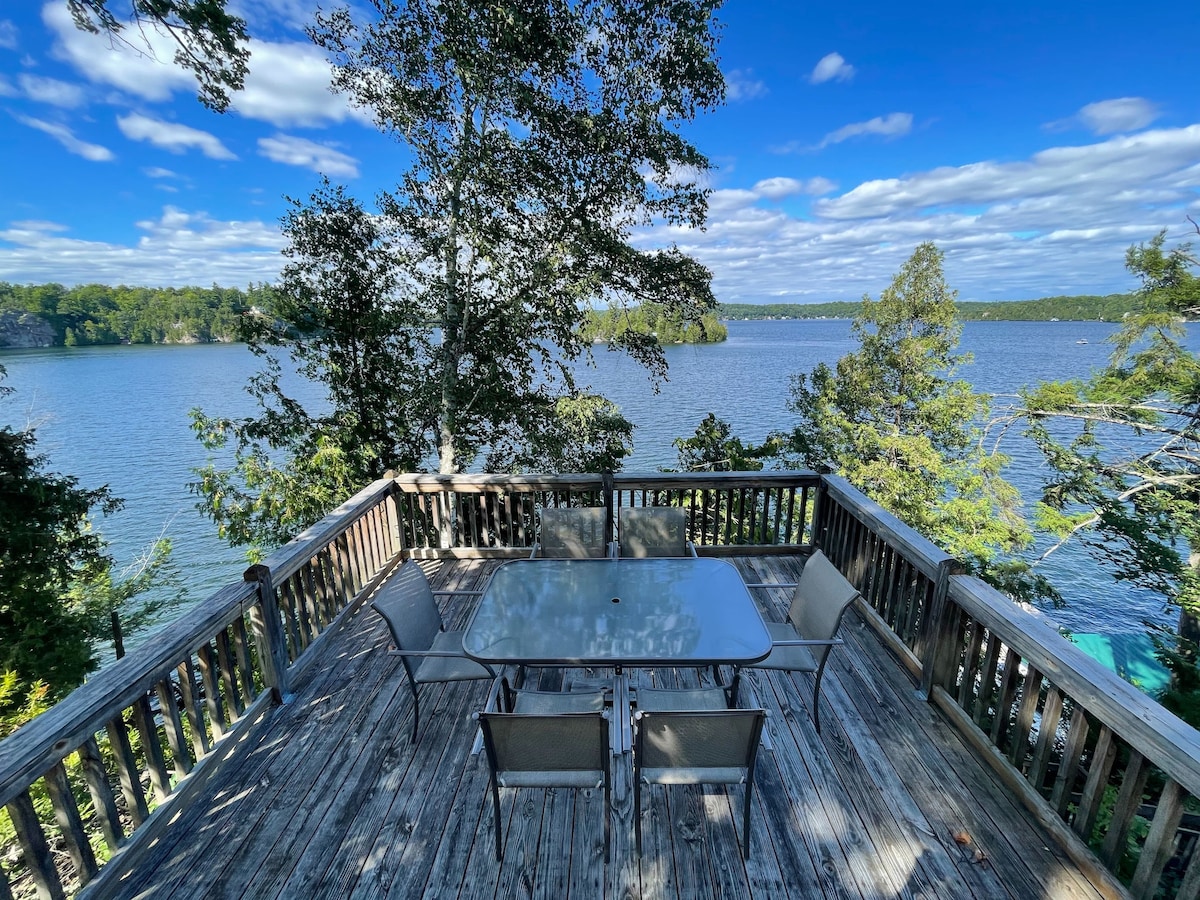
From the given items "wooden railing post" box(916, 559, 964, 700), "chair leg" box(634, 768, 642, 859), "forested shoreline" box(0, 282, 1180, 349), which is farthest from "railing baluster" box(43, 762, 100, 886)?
"forested shoreline" box(0, 282, 1180, 349)

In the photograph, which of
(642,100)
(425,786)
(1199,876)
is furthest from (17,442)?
(1199,876)

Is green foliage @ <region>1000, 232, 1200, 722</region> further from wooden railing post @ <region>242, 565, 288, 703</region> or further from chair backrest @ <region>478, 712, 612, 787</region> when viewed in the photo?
wooden railing post @ <region>242, 565, 288, 703</region>

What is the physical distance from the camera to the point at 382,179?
291 inches

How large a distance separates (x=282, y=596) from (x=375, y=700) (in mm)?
786

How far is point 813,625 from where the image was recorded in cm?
259

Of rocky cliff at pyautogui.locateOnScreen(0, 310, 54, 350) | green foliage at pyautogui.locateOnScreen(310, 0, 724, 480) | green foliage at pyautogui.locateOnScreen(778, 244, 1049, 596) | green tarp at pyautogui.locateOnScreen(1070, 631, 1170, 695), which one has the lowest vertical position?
green tarp at pyautogui.locateOnScreen(1070, 631, 1170, 695)

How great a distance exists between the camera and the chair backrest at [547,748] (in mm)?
1619

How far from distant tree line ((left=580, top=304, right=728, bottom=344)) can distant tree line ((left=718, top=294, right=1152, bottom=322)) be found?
58 cm

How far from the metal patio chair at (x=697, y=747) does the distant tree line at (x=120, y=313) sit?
80.5 feet

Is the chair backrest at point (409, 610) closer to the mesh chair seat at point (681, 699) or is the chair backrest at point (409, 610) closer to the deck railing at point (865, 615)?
the deck railing at point (865, 615)

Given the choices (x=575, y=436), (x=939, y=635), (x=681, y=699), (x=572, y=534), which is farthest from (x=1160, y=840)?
(x=575, y=436)

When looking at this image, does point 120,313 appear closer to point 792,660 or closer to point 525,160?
point 525,160

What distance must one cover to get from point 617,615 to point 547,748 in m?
0.83

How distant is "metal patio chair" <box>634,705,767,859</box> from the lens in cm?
166
